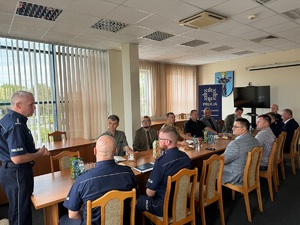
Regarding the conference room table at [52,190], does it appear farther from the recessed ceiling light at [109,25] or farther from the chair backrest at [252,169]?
the recessed ceiling light at [109,25]

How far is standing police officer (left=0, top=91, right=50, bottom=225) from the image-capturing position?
75.7 inches

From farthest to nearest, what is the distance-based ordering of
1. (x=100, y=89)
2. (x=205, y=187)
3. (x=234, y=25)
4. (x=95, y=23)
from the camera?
(x=100, y=89) < (x=234, y=25) < (x=95, y=23) < (x=205, y=187)

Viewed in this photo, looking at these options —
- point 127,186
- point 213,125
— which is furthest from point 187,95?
point 127,186

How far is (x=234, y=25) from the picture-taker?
3.76 m

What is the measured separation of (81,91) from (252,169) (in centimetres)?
407

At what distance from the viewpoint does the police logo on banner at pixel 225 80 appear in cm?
740

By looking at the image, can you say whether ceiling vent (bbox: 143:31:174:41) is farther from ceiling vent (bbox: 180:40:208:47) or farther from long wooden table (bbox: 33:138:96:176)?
long wooden table (bbox: 33:138:96:176)

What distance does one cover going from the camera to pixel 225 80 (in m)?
7.55

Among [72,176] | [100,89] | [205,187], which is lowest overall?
[205,187]

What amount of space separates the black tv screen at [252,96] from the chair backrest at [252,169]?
13.9 ft

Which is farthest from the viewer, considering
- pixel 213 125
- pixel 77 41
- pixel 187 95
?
pixel 187 95

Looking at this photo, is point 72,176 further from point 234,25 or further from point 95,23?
point 234,25

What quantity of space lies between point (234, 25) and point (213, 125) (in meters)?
2.24

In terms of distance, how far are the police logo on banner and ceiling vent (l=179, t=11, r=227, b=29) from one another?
14.1 ft
